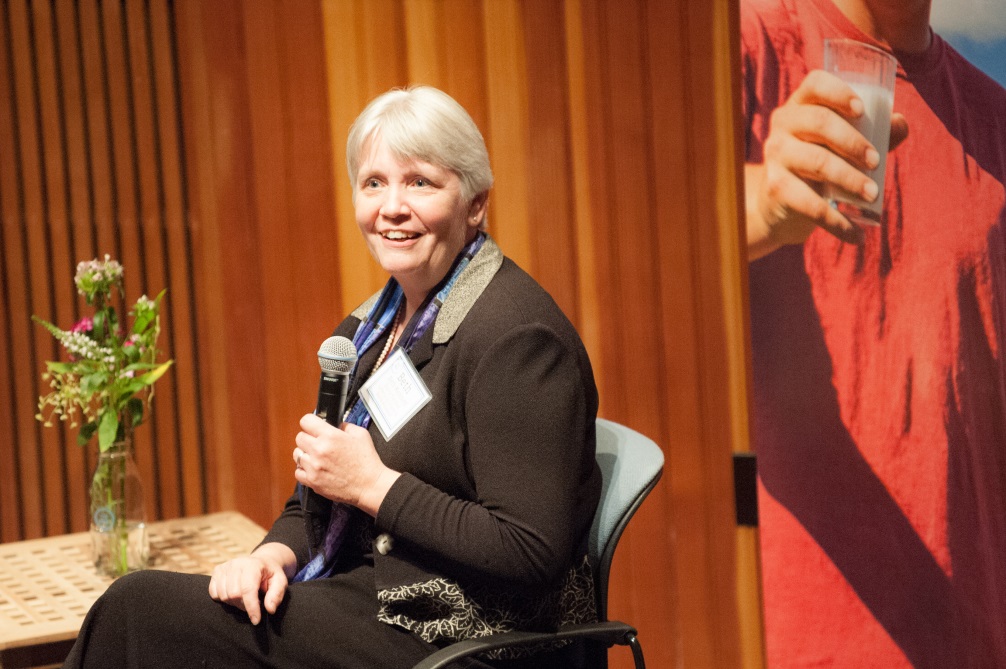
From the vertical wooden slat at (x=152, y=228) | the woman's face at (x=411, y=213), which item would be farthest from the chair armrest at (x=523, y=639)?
the vertical wooden slat at (x=152, y=228)

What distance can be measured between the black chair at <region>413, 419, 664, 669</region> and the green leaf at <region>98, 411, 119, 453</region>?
1221 millimetres

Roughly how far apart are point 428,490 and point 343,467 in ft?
0.48

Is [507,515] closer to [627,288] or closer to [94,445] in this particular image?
[627,288]

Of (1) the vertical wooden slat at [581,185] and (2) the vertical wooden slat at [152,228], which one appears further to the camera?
(2) the vertical wooden slat at [152,228]

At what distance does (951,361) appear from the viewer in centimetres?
221

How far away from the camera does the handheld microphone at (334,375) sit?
1.67 m

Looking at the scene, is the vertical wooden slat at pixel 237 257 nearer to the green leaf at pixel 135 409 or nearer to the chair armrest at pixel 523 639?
the green leaf at pixel 135 409

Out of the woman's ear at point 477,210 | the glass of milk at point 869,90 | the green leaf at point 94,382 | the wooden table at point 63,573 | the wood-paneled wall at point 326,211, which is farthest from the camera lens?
the wood-paneled wall at point 326,211

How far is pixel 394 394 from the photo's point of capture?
5.81 feet

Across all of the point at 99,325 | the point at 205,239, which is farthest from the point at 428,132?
the point at 205,239


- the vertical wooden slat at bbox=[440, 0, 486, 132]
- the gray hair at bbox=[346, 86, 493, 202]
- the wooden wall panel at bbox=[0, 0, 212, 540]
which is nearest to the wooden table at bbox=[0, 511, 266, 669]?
the wooden wall panel at bbox=[0, 0, 212, 540]

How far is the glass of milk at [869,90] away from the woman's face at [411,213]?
965mm

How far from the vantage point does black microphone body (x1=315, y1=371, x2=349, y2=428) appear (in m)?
1.69

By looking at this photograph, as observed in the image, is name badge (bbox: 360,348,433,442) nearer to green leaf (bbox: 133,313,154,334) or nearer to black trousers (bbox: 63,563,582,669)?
black trousers (bbox: 63,563,582,669)
